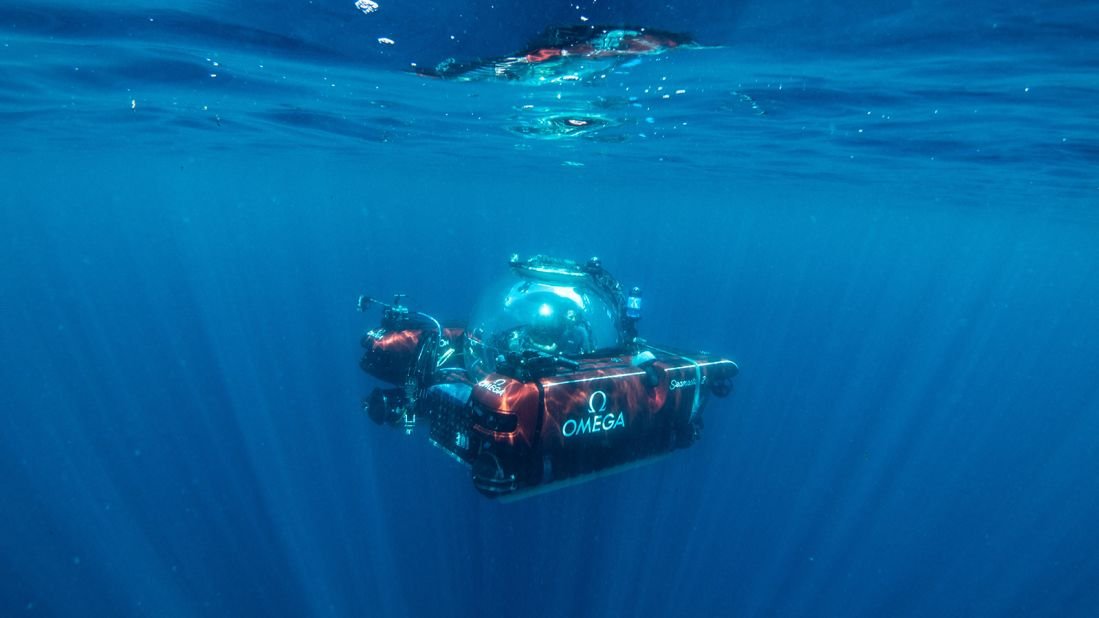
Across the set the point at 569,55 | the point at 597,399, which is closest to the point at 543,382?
the point at 597,399

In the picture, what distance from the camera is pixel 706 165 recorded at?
23734 mm

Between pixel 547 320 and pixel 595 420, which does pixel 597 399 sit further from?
pixel 547 320

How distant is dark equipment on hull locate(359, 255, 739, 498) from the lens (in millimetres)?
5883

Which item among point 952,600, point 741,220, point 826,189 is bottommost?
point 952,600

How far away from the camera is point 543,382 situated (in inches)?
239

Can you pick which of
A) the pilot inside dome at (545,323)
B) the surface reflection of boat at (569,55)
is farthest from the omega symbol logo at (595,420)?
the surface reflection of boat at (569,55)

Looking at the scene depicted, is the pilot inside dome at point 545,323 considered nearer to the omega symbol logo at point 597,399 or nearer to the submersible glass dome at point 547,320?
the submersible glass dome at point 547,320

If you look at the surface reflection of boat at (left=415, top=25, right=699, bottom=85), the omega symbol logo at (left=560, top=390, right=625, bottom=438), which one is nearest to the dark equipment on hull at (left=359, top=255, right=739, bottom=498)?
the omega symbol logo at (left=560, top=390, right=625, bottom=438)

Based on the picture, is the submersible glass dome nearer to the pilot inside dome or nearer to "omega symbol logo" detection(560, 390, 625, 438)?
the pilot inside dome

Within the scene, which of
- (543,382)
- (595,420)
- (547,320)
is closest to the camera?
(543,382)

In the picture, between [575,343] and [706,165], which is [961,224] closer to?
[706,165]

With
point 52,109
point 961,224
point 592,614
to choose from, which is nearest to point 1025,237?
point 961,224

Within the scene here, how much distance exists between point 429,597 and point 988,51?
42.9ft

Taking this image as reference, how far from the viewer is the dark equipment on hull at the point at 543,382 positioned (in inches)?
232
